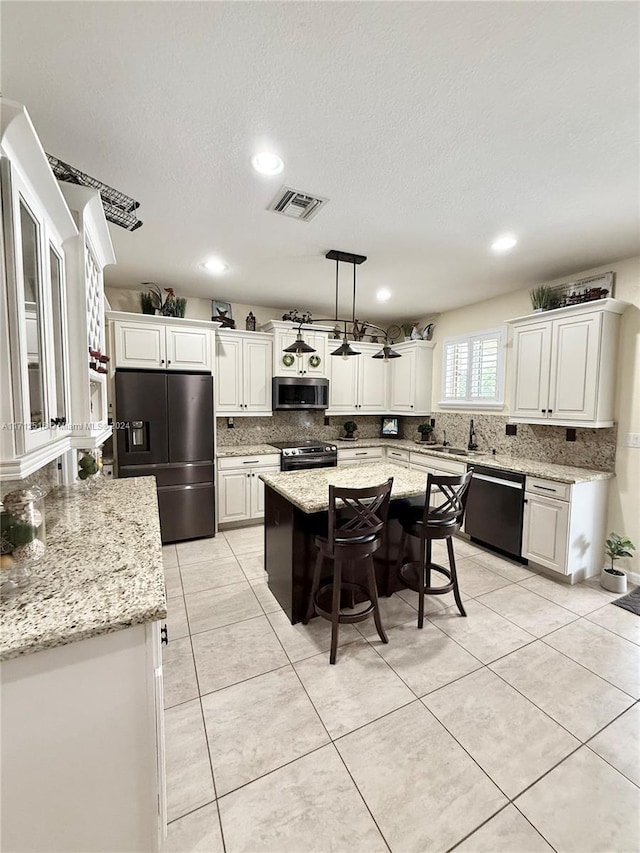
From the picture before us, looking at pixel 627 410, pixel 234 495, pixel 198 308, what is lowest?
pixel 234 495

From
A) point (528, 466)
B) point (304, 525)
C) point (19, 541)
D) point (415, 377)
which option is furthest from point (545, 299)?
point (19, 541)

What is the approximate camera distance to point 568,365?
10.3 ft

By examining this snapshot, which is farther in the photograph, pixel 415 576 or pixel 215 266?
pixel 215 266

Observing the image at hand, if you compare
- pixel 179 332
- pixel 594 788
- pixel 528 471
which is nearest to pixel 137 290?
pixel 179 332

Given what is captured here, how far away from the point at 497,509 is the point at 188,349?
356 centimetres

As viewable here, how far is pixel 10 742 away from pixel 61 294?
1659mm

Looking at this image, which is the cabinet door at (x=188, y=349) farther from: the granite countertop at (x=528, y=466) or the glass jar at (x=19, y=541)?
the glass jar at (x=19, y=541)

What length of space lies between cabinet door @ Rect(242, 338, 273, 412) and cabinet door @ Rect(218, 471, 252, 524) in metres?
0.85

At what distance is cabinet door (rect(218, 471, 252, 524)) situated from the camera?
→ 4012 mm

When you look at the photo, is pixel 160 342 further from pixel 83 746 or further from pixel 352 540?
pixel 83 746

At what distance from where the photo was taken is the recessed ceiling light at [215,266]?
3.15 m

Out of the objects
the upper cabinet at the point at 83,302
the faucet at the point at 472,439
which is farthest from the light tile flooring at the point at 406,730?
the faucet at the point at 472,439

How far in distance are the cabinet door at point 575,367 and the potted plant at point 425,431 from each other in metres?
1.78

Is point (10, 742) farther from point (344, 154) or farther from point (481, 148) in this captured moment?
point (481, 148)
